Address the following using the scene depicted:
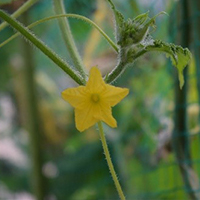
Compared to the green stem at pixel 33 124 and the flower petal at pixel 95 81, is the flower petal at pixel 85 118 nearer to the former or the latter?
the flower petal at pixel 95 81

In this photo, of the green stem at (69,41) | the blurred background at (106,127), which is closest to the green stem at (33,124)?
the blurred background at (106,127)

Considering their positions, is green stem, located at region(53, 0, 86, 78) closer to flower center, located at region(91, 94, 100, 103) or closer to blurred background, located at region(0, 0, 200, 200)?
flower center, located at region(91, 94, 100, 103)

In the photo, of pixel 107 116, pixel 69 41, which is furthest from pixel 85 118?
pixel 69 41

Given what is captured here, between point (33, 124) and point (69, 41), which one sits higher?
point (33, 124)

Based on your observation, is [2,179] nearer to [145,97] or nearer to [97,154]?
[97,154]

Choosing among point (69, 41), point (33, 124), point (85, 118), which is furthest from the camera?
point (33, 124)

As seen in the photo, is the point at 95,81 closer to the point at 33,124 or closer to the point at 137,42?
the point at 137,42

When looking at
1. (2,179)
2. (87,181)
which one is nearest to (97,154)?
(87,181)
